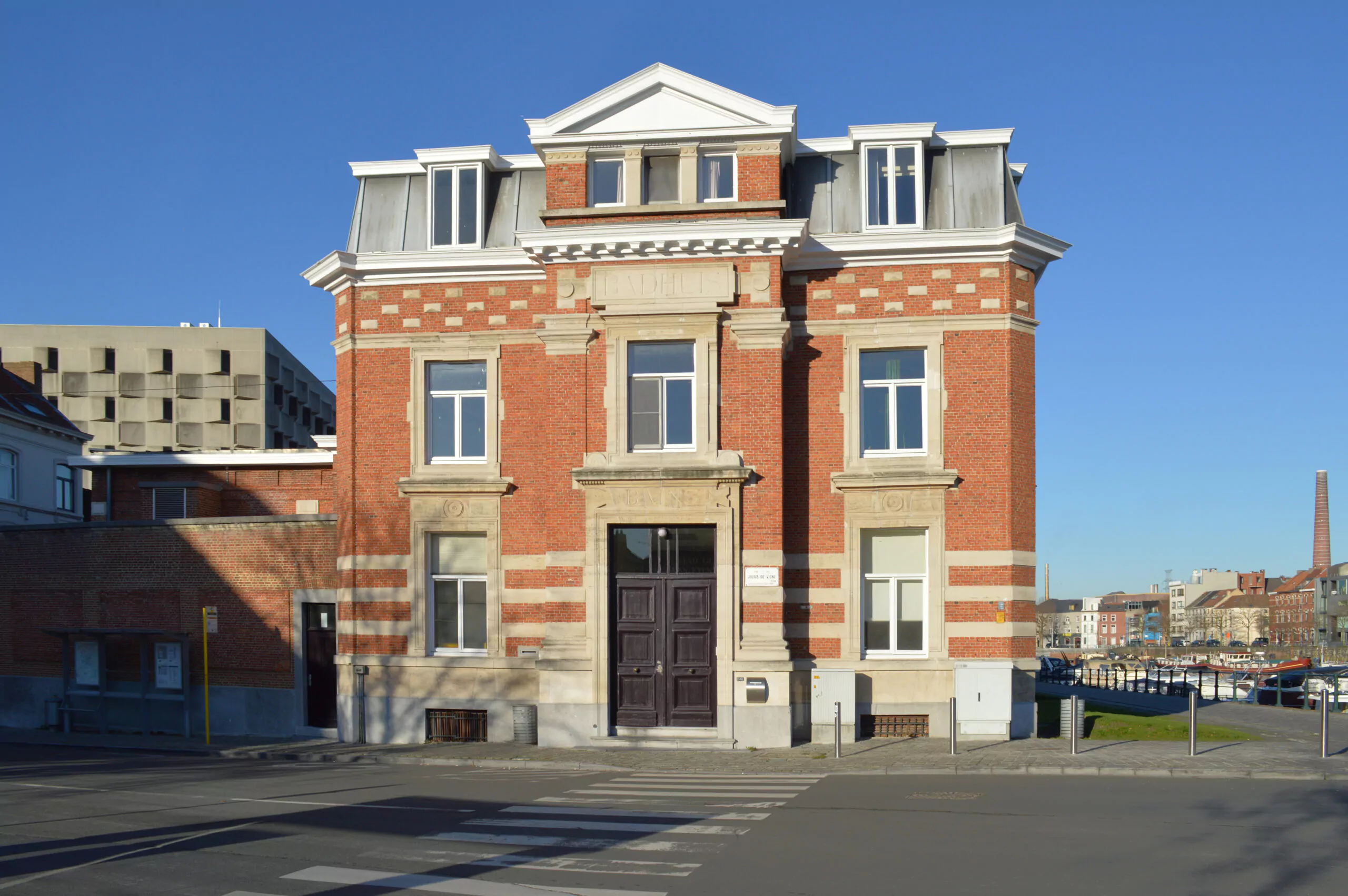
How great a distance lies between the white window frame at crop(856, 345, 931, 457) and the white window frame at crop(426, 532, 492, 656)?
7.39 m

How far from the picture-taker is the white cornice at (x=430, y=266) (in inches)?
883

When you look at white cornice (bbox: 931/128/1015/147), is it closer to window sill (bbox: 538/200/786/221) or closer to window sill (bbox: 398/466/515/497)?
window sill (bbox: 538/200/786/221)

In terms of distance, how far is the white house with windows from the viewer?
39.6 m

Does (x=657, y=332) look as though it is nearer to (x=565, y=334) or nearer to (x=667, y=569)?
(x=565, y=334)

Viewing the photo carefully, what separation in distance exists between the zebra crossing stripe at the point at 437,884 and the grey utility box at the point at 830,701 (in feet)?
36.7

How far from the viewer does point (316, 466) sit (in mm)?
31766

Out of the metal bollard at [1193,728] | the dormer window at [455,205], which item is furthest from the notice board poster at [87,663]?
the metal bollard at [1193,728]

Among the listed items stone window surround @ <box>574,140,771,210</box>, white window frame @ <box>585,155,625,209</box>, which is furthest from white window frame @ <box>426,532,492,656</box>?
stone window surround @ <box>574,140,771,210</box>

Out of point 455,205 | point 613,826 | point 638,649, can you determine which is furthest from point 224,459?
point 613,826

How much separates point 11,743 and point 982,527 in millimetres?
19554

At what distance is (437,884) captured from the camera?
10.1 m

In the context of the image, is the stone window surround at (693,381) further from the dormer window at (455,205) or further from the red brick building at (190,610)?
the red brick building at (190,610)

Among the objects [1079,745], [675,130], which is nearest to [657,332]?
[675,130]

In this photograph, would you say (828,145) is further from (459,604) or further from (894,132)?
(459,604)
